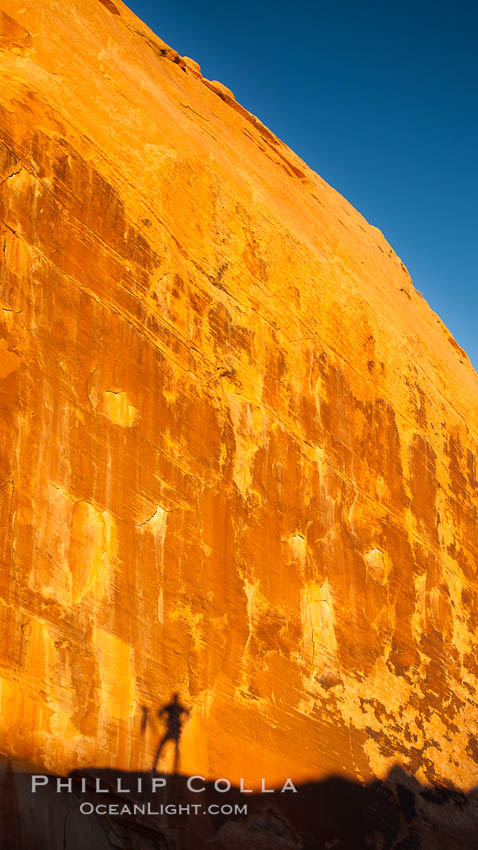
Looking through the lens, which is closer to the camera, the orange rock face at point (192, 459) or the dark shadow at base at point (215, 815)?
the dark shadow at base at point (215, 815)

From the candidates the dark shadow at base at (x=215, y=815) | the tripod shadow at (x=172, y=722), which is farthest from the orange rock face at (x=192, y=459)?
the dark shadow at base at (x=215, y=815)

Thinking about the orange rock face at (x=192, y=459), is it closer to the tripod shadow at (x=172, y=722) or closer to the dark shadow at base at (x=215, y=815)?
the tripod shadow at (x=172, y=722)

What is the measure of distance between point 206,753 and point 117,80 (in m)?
10.2

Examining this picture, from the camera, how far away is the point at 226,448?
42.6ft

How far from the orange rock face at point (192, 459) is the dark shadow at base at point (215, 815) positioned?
0.27 m

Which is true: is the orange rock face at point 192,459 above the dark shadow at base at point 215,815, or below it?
above

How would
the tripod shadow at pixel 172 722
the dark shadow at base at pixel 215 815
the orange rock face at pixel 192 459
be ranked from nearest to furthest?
the dark shadow at base at pixel 215 815 → the orange rock face at pixel 192 459 → the tripod shadow at pixel 172 722

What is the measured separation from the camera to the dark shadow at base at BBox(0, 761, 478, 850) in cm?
892

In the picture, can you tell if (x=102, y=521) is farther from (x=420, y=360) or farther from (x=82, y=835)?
(x=420, y=360)

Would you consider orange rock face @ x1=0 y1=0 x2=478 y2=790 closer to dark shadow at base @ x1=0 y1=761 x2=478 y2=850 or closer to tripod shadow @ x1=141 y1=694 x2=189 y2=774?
tripod shadow @ x1=141 y1=694 x2=189 y2=774

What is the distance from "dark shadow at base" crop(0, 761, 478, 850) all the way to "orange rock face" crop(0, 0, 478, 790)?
272mm

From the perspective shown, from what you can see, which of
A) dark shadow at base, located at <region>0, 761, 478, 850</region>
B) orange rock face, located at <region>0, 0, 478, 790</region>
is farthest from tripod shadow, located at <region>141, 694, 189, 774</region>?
dark shadow at base, located at <region>0, 761, 478, 850</region>

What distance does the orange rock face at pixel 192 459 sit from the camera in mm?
10328

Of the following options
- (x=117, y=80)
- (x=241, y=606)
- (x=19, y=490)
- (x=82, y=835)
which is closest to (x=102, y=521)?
(x=19, y=490)
